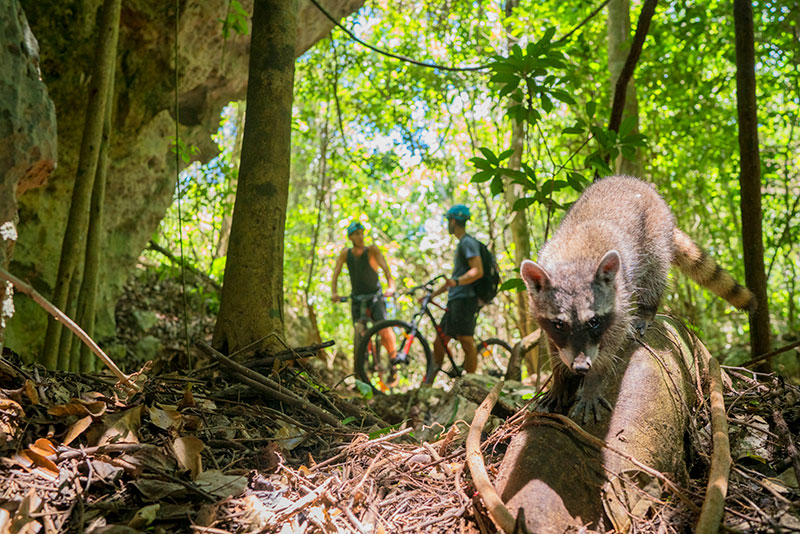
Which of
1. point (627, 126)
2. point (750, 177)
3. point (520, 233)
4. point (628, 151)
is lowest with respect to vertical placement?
point (750, 177)

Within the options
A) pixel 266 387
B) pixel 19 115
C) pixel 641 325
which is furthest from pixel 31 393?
pixel 641 325

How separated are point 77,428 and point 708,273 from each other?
3966 millimetres

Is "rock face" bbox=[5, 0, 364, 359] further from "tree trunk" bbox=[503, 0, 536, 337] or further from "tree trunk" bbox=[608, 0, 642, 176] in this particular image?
"tree trunk" bbox=[503, 0, 536, 337]

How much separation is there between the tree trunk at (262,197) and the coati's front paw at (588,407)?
1.91 m

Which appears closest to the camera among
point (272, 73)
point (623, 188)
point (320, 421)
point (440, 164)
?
point (320, 421)

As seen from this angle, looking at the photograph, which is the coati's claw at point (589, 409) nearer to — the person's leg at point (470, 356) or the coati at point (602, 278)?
the coati at point (602, 278)

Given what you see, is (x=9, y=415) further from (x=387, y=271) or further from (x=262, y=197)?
(x=387, y=271)

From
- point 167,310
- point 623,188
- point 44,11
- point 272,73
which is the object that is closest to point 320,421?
point 272,73

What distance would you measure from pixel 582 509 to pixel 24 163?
308 cm

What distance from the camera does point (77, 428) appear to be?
2238 mm

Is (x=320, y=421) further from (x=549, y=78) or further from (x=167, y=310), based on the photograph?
(x=167, y=310)

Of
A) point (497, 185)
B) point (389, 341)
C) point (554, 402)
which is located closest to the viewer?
point (554, 402)

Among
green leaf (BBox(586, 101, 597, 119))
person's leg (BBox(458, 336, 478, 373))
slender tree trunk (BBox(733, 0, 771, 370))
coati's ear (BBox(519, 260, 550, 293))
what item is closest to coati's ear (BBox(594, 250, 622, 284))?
coati's ear (BBox(519, 260, 550, 293))

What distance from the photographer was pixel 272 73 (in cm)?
396
